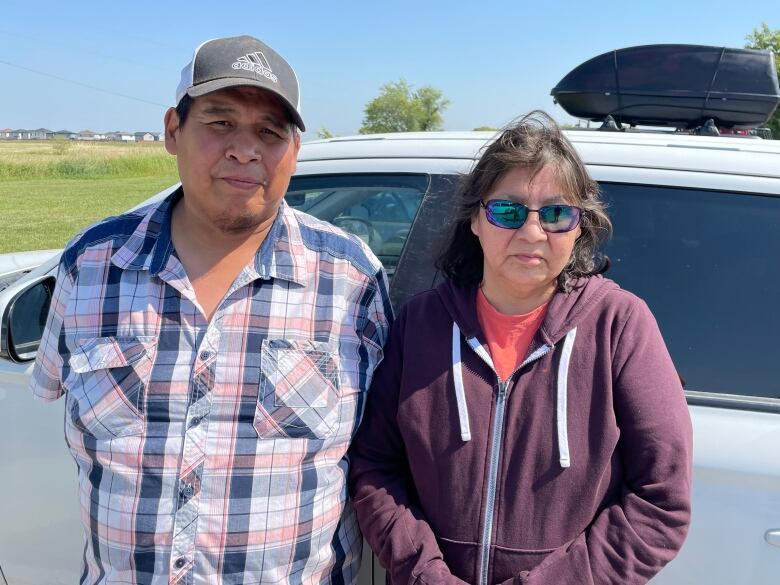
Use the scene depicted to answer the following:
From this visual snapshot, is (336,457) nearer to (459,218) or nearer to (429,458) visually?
(429,458)

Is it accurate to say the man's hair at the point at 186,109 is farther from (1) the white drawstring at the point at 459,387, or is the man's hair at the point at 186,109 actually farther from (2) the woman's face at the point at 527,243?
(1) the white drawstring at the point at 459,387

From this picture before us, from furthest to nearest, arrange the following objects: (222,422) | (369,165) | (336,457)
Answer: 1. (369,165)
2. (336,457)
3. (222,422)

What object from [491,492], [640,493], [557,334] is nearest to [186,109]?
[557,334]

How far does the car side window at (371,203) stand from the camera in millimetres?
2066

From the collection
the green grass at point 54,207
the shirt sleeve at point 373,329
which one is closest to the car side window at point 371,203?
the shirt sleeve at point 373,329

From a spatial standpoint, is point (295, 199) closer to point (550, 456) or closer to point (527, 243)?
point (527, 243)

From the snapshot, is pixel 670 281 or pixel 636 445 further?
pixel 670 281

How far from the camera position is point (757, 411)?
5.24 feet

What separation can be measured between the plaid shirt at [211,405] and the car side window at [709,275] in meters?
0.70

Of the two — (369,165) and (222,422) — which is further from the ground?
(369,165)

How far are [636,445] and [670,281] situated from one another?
54cm

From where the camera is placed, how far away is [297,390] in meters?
1.51

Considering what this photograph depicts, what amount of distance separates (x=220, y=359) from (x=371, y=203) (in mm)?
875

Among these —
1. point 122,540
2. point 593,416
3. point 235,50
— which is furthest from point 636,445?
point 235,50
